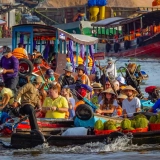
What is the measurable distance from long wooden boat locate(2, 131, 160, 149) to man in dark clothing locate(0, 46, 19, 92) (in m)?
3.89

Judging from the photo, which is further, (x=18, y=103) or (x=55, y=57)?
(x=55, y=57)

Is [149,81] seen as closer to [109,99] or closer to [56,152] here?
[109,99]

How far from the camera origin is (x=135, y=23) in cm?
5262

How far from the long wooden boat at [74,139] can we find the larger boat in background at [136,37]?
37.2 meters

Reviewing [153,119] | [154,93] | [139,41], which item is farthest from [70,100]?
[139,41]

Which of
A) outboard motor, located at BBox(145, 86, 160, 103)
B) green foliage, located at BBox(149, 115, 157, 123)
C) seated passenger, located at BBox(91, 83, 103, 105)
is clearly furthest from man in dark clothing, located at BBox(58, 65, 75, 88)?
green foliage, located at BBox(149, 115, 157, 123)

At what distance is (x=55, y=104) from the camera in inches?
550

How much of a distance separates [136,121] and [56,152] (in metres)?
1.53

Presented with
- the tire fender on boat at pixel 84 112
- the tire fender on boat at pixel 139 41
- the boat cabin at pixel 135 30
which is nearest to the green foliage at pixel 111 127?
the tire fender on boat at pixel 84 112

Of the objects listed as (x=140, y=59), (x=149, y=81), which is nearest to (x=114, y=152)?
(x=149, y=81)

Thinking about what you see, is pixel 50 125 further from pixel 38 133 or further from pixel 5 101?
pixel 5 101

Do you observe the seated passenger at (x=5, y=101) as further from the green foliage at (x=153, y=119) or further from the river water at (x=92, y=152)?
the green foliage at (x=153, y=119)

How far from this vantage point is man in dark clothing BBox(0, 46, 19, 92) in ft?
55.7

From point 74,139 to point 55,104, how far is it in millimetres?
1349
